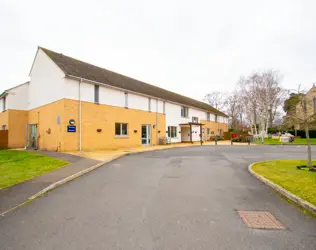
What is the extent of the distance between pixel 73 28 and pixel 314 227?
1952 centimetres

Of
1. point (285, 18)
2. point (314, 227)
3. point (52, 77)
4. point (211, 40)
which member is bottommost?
point (314, 227)

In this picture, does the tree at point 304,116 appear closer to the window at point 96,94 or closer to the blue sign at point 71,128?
the blue sign at point 71,128

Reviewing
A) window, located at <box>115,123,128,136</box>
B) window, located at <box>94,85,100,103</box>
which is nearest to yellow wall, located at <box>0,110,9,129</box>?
window, located at <box>94,85,100,103</box>

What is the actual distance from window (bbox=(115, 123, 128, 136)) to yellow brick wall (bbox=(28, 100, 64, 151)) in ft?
17.4

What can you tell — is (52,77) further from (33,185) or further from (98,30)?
(33,185)

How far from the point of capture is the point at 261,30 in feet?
44.0

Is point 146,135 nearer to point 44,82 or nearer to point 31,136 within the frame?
point 44,82

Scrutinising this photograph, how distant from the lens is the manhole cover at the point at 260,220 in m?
3.33

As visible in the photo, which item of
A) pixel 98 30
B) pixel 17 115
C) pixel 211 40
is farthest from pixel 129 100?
pixel 17 115

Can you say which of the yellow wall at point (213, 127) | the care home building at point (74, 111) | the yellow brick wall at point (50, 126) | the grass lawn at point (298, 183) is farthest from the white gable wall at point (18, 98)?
the yellow wall at point (213, 127)

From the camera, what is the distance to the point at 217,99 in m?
57.4

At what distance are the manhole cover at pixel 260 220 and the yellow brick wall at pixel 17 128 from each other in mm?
22372

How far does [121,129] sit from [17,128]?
36.5 ft

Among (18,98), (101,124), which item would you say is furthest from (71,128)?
(18,98)
